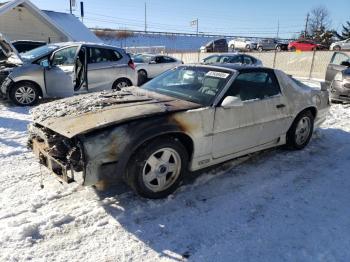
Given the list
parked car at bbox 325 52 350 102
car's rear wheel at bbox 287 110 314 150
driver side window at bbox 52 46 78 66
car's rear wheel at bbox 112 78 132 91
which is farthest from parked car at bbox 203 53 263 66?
car's rear wheel at bbox 287 110 314 150

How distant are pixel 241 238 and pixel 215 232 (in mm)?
248

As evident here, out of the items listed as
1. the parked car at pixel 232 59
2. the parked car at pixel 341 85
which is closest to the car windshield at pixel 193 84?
the parked car at pixel 341 85

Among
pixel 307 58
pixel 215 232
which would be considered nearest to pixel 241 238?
pixel 215 232

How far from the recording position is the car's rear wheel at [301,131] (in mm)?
5452

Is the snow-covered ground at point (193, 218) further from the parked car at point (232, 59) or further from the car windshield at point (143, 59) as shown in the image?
the car windshield at point (143, 59)

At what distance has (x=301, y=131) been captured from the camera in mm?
5641

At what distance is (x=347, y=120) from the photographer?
7867mm

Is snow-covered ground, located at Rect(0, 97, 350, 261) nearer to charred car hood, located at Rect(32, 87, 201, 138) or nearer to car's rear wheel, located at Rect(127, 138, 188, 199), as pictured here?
car's rear wheel, located at Rect(127, 138, 188, 199)

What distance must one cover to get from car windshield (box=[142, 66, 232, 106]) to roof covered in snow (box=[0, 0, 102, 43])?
18.8 meters

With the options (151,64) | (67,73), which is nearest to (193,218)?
(67,73)

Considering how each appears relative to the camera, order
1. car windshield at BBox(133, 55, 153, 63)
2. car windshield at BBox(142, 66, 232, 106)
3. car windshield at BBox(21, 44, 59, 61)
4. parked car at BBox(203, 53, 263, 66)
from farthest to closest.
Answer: car windshield at BBox(133, 55, 153, 63)
parked car at BBox(203, 53, 263, 66)
car windshield at BBox(21, 44, 59, 61)
car windshield at BBox(142, 66, 232, 106)

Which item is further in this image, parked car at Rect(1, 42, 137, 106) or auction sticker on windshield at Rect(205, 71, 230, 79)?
parked car at Rect(1, 42, 137, 106)

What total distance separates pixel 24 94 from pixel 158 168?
6286mm

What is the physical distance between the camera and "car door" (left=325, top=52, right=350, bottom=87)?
11.0 metres
